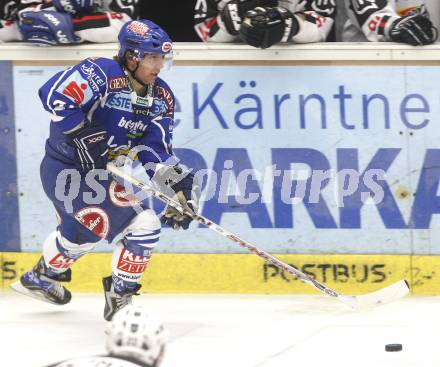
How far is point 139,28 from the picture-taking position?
552 cm

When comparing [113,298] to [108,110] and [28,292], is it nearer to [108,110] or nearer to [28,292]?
[28,292]

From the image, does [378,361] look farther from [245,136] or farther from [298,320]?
[245,136]

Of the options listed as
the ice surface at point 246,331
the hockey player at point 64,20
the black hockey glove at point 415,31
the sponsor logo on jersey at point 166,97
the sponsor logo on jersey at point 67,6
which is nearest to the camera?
the ice surface at point 246,331

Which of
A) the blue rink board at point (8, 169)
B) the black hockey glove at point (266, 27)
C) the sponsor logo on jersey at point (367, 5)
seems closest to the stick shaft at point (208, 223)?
the blue rink board at point (8, 169)

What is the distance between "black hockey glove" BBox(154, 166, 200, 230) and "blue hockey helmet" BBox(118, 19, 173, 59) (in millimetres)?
555

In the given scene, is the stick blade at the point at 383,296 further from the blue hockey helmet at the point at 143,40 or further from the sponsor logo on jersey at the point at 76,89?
the sponsor logo on jersey at the point at 76,89

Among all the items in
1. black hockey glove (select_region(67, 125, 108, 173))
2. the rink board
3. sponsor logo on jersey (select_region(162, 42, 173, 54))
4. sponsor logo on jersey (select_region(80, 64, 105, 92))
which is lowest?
the rink board

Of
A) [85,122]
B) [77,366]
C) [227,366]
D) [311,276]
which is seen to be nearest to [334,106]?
[311,276]

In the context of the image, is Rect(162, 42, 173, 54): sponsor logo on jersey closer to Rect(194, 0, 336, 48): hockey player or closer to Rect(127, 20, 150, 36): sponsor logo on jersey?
Rect(127, 20, 150, 36): sponsor logo on jersey

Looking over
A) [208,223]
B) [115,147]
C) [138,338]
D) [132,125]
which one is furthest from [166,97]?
[138,338]

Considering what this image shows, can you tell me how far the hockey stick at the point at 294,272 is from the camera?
18.6 ft

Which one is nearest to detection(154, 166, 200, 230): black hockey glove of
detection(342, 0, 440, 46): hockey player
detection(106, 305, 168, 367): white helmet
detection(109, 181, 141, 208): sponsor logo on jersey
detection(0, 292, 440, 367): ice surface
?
detection(109, 181, 141, 208): sponsor logo on jersey

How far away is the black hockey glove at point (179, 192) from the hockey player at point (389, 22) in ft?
4.54

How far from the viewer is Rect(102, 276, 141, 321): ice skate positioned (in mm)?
5707
